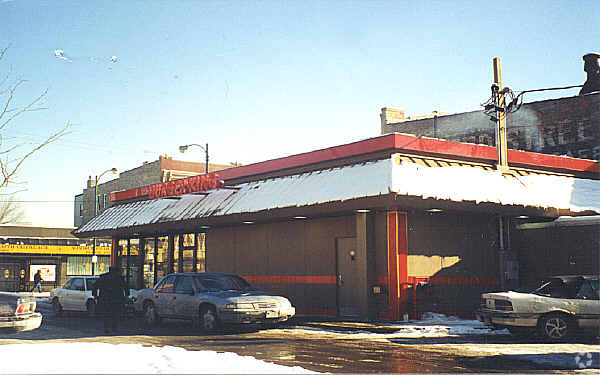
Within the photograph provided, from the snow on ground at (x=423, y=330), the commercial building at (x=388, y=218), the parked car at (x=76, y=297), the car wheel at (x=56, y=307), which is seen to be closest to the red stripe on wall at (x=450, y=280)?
the commercial building at (x=388, y=218)

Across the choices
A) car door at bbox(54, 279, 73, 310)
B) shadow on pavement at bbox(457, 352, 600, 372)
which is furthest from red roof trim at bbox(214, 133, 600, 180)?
shadow on pavement at bbox(457, 352, 600, 372)

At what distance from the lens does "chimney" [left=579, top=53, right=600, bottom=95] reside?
3415 cm

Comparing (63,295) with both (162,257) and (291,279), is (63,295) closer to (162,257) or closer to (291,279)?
(162,257)

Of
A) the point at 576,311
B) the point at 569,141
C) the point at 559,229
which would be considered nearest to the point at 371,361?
the point at 576,311

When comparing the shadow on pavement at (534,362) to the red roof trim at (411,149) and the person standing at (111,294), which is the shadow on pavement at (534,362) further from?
the person standing at (111,294)

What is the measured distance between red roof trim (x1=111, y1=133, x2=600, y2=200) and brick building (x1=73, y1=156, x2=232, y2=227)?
3567cm

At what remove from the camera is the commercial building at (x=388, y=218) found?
61.9 feet

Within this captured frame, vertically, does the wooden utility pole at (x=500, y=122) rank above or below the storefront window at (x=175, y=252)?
above

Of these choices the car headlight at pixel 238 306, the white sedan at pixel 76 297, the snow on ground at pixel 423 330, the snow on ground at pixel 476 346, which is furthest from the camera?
the white sedan at pixel 76 297

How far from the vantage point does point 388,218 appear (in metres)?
19.0

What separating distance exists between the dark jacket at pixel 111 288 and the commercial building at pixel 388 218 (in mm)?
5607

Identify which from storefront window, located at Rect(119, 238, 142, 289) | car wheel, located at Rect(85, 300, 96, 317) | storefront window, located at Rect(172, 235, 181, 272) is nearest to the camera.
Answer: car wheel, located at Rect(85, 300, 96, 317)

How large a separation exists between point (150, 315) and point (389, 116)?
28.2 metres

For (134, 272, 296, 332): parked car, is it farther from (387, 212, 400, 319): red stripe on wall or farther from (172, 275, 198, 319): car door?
(387, 212, 400, 319): red stripe on wall
